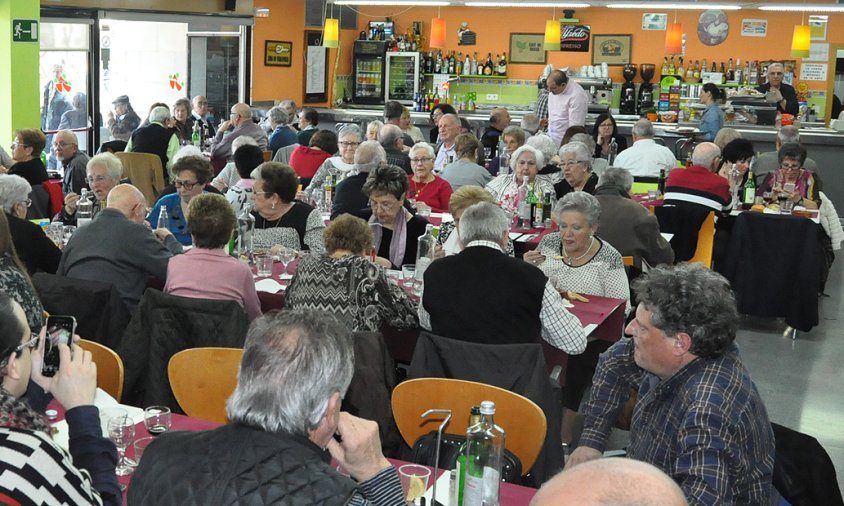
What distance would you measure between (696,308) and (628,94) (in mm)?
11122

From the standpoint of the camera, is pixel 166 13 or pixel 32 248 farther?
pixel 166 13

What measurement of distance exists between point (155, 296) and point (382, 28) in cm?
1155

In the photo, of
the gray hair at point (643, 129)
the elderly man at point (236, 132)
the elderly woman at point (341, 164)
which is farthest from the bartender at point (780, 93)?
the elderly woman at point (341, 164)

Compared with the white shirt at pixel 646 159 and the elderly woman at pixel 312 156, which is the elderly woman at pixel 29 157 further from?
the white shirt at pixel 646 159

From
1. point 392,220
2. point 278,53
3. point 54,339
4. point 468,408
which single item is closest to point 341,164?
point 392,220

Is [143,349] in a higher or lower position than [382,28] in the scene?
lower

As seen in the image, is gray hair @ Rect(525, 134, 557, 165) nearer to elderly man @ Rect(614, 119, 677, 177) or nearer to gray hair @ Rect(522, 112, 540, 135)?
elderly man @ Rect(614, 119, 677, 177)

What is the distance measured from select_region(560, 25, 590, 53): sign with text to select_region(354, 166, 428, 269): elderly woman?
8995 millimetres

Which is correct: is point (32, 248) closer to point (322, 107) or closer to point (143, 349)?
point (143, 349)

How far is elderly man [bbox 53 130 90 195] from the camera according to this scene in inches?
303

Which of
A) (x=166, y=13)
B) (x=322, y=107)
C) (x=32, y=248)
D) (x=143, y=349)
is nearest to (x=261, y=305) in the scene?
(x=143, y=349)

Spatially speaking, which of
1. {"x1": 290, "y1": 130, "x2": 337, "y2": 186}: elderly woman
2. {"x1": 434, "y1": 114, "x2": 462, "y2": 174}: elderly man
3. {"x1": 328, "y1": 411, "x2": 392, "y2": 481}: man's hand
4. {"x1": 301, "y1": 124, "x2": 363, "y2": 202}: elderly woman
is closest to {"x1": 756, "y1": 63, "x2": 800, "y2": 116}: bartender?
{"x1": 434, "y1": 114, "x2": 462, "y2": 174}: elderly man

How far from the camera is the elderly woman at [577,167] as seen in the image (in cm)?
725

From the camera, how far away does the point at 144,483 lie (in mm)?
2117
